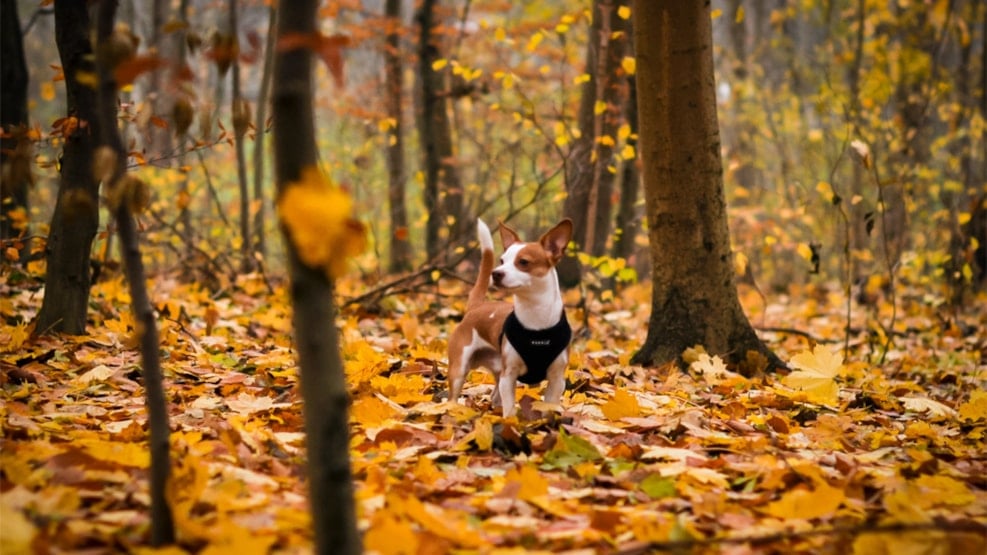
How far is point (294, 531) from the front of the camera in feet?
7.25

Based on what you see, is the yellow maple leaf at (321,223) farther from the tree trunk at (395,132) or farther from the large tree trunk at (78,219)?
the tree trunk at (395,132)

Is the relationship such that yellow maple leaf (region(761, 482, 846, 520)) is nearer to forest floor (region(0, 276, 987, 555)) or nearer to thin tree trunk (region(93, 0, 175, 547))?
forest floor (region(0, 276, 987, 555))

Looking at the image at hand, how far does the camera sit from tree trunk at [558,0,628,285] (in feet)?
30.7

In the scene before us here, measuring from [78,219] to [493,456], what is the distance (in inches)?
104

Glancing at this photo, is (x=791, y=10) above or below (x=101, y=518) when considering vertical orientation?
above

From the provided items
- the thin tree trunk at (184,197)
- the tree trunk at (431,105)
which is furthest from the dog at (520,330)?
the tree trunk at (431,105)

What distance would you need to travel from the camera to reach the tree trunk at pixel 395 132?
1323 cm

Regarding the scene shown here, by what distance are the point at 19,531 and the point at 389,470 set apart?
1.15 meters

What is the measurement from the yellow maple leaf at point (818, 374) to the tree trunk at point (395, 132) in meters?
9.22

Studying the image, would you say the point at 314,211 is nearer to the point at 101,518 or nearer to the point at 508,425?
the point at 101,518

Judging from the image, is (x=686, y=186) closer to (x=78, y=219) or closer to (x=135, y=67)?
(x=78, y=219)

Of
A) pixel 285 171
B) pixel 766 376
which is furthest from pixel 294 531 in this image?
pixel 766 376

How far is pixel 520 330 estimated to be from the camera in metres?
4.13

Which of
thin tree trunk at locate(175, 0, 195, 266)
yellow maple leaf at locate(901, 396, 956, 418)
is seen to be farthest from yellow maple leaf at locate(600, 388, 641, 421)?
thin tree trunk at locate(175, 0, 195, 266)
